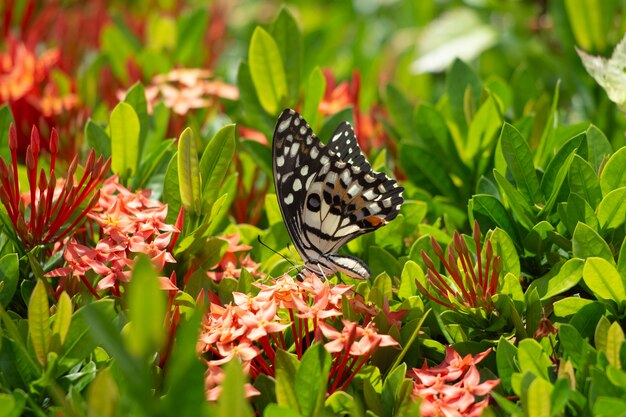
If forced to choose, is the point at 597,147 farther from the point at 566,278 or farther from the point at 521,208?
the point at 566,278

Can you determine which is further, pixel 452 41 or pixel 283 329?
pixel 452 41

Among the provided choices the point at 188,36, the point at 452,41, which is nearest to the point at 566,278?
the point at 188,36

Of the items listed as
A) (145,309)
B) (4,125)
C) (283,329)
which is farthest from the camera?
(4,125)

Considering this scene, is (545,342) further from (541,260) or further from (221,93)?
(221,93)

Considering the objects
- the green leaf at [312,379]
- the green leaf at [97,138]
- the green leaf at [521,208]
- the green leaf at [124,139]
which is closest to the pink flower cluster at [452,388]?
the green leaf at [312,379]

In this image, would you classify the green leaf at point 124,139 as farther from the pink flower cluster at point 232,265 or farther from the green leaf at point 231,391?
the green leaf at point 231,391
